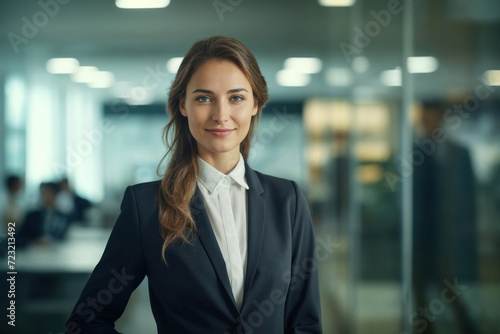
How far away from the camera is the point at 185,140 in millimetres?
1275

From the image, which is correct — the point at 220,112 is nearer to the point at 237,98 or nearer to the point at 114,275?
the point at 237,98

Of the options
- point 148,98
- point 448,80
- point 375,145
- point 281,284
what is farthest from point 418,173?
point 281,284

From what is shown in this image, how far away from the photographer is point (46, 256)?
325cm

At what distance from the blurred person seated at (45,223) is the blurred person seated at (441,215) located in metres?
2.50

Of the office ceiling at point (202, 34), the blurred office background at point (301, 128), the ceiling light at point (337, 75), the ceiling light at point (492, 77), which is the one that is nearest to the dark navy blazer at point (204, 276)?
the blurred office background at point (301, 128)

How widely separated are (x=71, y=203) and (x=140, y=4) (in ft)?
4.79

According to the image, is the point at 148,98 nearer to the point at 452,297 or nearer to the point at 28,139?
the point at 28,139

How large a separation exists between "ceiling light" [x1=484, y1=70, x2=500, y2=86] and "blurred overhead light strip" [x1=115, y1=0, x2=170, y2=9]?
2.11 metres

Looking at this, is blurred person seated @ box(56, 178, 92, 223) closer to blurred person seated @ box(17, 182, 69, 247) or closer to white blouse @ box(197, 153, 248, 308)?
blurred person seated @ box(17, 182, 69, 247)

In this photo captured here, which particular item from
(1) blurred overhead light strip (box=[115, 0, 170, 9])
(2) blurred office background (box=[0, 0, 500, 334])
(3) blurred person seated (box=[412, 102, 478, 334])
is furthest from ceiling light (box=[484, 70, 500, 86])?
(1) blurred overhead light strip (box=[115, 0, 170, 9])

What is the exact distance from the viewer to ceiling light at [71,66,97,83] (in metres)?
3.21

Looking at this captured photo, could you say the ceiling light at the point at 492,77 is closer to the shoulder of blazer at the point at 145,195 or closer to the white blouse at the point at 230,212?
the white blouse at the point at 230,212

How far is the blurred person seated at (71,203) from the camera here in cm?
317

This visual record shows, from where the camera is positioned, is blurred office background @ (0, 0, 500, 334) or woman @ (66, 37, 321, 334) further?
blurred office background @ (0, 0, 500, 334)
